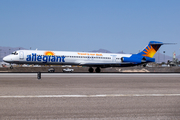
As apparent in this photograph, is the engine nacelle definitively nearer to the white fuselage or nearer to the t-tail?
the white fuselage

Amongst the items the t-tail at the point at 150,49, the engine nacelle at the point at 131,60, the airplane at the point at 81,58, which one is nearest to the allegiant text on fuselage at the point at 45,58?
the airplane at the point at 81,58

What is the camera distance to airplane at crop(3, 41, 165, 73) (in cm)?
3966

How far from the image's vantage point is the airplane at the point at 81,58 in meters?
39.7

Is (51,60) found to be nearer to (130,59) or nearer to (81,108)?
(130,59)

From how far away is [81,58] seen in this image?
42.8 metres

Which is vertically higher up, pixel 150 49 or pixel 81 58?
pixel 150 49

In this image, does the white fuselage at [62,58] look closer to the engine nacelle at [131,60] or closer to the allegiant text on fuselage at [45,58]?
the allegiant text on fuselage at [45,58]

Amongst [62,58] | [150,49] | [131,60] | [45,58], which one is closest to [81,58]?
[62,58]

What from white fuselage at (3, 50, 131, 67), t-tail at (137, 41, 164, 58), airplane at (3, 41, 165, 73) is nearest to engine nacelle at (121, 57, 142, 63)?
airplane at (3, 41, 165, 73)

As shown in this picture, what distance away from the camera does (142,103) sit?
10281 mm

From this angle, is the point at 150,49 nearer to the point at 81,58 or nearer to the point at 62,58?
the point at 81,58

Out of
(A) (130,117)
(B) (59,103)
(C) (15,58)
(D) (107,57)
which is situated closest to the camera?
(A) (130,117)

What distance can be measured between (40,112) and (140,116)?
364cm

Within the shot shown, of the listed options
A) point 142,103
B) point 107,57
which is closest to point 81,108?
point 142,103
